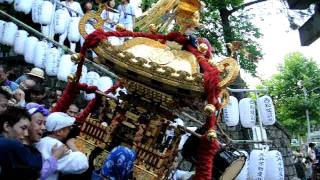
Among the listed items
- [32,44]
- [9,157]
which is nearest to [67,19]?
[32,44]

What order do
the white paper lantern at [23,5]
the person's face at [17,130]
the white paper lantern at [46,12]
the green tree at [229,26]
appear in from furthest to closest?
the green tree at [229,26]
the white paper lantern at [23,5]
the white paper lantern at [46,12]
the person's face at [17,130]

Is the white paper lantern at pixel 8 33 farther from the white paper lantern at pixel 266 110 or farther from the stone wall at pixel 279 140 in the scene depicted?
the stone wall at pixel 279 140

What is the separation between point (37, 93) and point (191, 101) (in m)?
3.09

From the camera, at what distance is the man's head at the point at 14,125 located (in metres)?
3.27

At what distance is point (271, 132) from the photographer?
12602mm

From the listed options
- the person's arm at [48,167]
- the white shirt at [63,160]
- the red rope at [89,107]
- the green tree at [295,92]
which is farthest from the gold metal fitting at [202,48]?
the green tree at [295,92]

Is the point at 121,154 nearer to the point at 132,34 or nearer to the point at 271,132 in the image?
the point at 132,34

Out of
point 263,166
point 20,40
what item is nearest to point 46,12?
point 20,40

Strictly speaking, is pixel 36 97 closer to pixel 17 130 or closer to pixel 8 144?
pixel 17 130

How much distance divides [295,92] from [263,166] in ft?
80.0

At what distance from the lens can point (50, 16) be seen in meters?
9.62

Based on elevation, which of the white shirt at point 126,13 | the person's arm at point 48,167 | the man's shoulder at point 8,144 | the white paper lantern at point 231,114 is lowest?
the person's arm at point 48,167

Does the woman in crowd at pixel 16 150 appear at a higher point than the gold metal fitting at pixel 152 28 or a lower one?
lower

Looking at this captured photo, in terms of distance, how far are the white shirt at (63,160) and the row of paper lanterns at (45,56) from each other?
5072 millimetres
